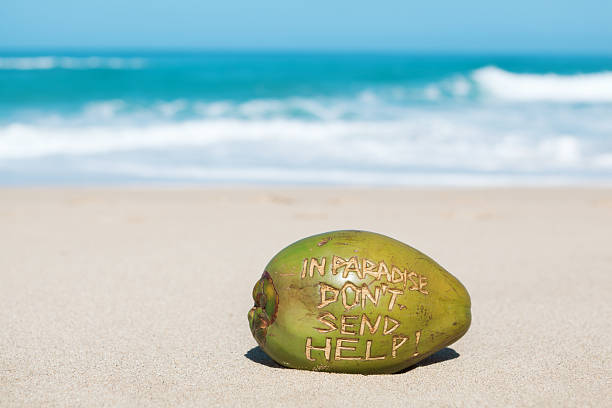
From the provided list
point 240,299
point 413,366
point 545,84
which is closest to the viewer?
point 413,366

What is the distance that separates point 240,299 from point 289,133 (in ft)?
38.7

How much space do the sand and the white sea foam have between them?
69.0ft

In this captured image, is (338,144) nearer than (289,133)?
Yes

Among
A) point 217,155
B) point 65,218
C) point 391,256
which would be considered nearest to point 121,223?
point 65,218

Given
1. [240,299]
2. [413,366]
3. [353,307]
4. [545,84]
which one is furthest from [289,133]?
[545,84]

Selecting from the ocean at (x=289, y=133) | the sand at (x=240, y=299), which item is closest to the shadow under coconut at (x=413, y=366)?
the sand at (x=240, y=299)

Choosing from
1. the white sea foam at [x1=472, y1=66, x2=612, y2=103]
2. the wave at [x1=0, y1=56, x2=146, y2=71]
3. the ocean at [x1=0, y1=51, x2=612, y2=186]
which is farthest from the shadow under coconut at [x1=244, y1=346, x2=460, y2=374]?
the wave at [x1=0, y1=56, x2=146, y2=71]

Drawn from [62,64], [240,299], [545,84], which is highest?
[62,64]

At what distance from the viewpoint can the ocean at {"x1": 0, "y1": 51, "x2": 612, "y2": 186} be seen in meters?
10.9

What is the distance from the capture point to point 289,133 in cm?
1574

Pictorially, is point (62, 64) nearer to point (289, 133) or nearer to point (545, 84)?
point (545, 84)

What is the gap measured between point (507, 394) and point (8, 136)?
13594 millimetres

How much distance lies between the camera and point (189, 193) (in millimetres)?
8516

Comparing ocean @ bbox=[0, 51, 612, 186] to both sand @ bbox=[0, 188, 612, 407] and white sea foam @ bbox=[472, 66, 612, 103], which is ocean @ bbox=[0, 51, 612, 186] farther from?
sand @ bbox=[0, 188, 612, 407]
